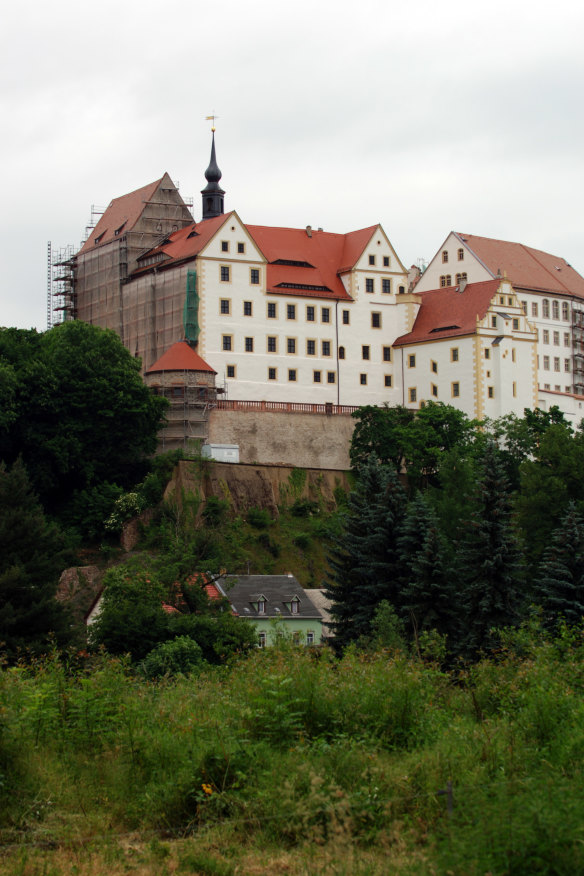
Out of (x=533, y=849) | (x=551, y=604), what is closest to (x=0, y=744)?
(x=533, y=849)

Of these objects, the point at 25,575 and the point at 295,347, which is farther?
the point at 295,347

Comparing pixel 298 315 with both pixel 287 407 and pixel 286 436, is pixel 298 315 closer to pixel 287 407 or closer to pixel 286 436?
pixel 287 407

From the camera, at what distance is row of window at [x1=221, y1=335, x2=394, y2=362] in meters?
80.2

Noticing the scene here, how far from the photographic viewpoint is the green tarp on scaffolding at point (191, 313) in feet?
259

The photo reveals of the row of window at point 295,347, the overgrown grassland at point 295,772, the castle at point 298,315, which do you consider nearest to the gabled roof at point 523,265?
the castle at point 298,315

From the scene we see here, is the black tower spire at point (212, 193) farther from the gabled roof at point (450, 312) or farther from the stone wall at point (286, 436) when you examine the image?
the stone wall at point (286, 436)

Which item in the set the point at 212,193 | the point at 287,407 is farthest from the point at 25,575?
the point at 212,193

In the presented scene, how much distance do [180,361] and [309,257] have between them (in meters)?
16.2

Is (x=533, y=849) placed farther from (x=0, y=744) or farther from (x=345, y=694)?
(x=0, y=744)

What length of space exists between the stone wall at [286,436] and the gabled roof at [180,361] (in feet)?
10.5

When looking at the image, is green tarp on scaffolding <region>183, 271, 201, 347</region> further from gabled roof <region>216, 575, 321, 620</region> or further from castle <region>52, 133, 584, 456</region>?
gabled roof <region>216, 575, 321, 620</region>

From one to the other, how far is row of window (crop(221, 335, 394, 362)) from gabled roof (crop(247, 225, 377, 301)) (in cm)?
307

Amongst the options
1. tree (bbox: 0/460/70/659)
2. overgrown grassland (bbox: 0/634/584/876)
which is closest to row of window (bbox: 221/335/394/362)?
tree (bbox: 0/460/70/659)

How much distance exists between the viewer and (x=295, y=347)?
271ft
